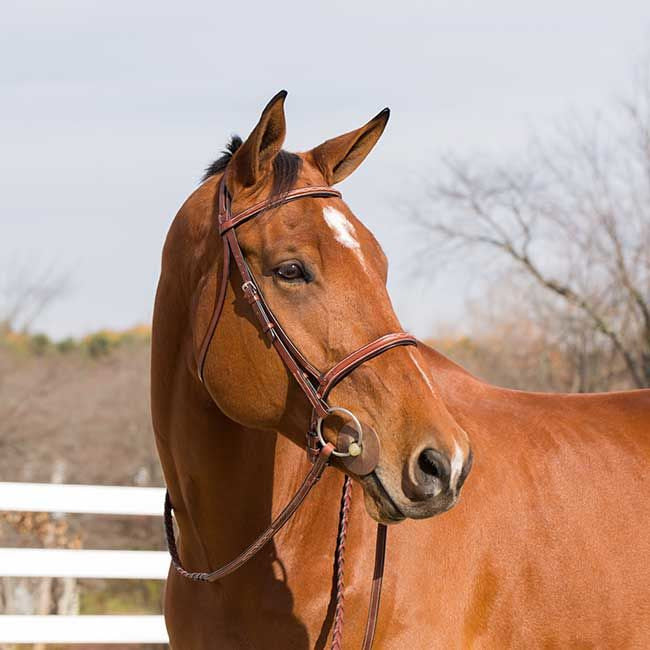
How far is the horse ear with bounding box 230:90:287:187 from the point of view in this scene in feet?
8.13

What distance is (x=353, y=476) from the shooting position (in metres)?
2.32

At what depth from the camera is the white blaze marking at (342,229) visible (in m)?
2.44

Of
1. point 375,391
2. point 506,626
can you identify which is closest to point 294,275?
point 375,391

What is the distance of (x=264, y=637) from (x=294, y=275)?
3.31 ft

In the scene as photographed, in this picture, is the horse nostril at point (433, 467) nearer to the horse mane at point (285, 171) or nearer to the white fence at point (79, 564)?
the horse mane at point (285, 171)

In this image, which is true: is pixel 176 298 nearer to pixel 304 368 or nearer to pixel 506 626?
pixel 304 368

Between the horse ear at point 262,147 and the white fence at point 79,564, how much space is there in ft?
12.1

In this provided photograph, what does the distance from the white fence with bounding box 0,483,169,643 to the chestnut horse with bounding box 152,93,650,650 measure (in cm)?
313

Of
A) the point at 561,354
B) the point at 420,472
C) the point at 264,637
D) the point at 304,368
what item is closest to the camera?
the point at 420,472

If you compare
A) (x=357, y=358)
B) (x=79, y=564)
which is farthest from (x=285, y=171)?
(x=79, y=564)

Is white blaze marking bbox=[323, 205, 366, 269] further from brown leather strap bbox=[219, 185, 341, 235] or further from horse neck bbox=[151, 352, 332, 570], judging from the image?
horse neck bbox=[151, 352, 332, 570]

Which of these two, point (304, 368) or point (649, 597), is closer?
point (304, 368)

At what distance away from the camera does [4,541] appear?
14.6 meters

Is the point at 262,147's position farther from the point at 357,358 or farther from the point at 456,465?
the point at 456,465
